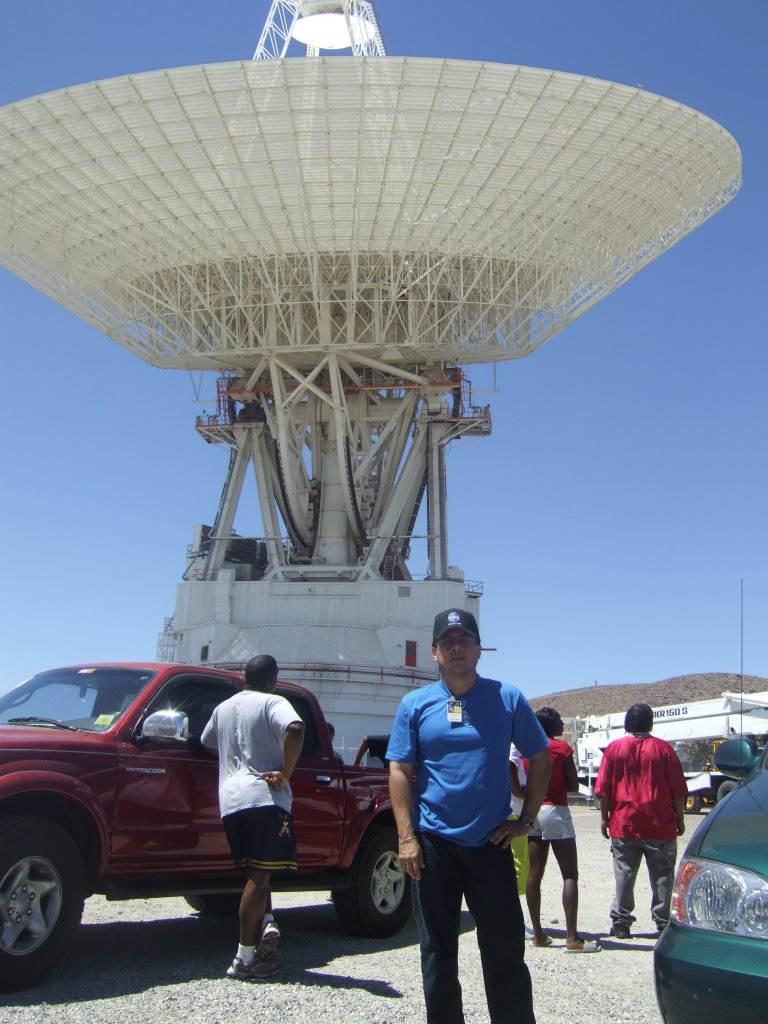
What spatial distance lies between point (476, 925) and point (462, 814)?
1.55 feet

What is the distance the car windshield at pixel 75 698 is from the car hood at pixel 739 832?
403 centimetres

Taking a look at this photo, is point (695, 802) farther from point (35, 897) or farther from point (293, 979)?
point (35, 897)

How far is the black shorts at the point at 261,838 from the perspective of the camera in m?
6.72

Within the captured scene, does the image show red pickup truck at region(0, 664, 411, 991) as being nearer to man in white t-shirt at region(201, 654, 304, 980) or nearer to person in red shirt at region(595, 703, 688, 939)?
man in white t-shirt at region(201, 654, 304, 980)

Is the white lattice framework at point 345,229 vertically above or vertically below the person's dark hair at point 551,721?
above

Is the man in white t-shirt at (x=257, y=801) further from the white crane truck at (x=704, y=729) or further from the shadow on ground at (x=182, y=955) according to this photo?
the white crane truck at (x=704, y=729)

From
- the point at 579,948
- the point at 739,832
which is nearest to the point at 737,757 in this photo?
the point at 739,832

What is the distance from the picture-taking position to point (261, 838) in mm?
6730

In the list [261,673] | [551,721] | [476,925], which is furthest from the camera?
[551,721]

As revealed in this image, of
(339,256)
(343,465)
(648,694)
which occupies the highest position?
(339,256)

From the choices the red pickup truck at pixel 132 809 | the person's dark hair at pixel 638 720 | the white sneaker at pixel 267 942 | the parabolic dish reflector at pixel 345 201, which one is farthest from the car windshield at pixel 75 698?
the parabolic dish reflector at pixel 345 201

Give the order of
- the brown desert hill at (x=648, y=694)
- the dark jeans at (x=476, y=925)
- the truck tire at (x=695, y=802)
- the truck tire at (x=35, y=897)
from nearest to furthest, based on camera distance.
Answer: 1. the dark jeans at (x=476, y=925)
2. the truck tire at (x=35, y=897)
3. the truck tire at (x=695, y=802)
4. the brown desert hill at (x=648, y=694)

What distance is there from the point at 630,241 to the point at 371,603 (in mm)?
14095

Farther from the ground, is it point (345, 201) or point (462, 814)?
point (345, 201)
